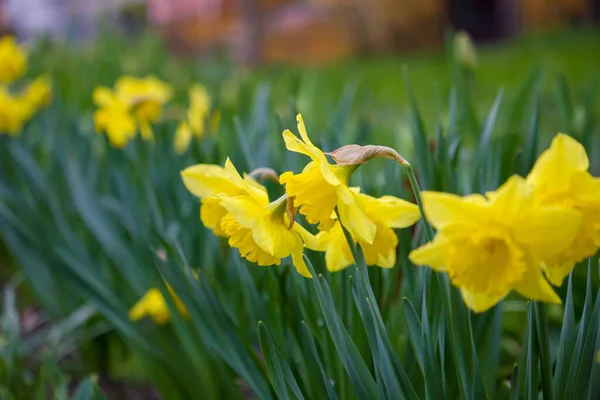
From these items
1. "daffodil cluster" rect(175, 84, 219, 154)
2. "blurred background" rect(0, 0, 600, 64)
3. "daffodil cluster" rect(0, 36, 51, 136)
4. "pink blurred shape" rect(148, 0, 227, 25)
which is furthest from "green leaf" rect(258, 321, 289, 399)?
"pink blurred shape" rect(148, 0, 227, 25)

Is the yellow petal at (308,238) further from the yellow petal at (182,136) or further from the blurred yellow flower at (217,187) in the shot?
the yellow petal at (182,136)

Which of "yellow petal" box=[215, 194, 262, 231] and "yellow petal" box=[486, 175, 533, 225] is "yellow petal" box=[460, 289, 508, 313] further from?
"yellow petal" box=[215, 194, 262, 231]

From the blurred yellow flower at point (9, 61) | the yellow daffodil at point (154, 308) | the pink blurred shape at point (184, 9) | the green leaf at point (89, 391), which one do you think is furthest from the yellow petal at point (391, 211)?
the pink blurred shape at point (184, 9)

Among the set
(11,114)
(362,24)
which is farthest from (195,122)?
(362,24)

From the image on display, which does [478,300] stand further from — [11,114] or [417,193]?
[11,114]

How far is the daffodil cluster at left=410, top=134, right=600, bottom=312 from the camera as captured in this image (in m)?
0.46

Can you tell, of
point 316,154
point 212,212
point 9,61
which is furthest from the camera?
point 9,61

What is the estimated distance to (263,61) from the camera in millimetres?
6320

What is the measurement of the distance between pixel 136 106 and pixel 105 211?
1.16 feet

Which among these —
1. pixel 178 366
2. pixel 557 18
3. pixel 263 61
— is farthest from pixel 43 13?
pixel 178 366

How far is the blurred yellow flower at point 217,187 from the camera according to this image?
0.63 metres

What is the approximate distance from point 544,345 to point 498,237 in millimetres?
177

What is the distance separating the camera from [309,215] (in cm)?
57

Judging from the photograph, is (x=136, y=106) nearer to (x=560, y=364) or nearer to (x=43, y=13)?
(x=560, y=364)
